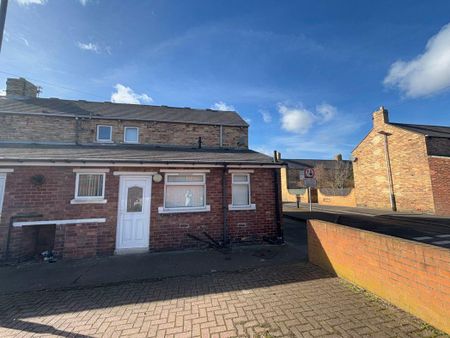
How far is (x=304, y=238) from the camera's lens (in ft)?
29.3

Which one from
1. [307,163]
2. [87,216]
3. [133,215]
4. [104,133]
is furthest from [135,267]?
[307,163]

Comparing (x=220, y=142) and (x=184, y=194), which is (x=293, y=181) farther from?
(x=184, y=194)

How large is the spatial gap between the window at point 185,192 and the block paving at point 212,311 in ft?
10.0

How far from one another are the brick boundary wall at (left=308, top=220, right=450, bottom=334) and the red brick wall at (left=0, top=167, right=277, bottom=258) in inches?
143

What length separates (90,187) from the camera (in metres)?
7.20

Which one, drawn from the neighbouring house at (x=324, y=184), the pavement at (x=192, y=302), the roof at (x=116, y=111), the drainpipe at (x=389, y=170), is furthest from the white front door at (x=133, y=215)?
the drainpipe at (x=389, y=170)

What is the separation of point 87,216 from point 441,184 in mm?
21365

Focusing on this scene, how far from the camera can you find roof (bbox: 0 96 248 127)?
11.4 metres

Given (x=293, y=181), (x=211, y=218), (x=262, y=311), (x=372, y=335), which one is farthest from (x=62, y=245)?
(x=293, y=181)

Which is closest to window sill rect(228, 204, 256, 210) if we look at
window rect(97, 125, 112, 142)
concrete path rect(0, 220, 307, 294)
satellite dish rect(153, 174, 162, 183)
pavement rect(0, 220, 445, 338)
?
concrete path rect(0, 220, 307, 294)

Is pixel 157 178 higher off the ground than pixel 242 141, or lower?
lower

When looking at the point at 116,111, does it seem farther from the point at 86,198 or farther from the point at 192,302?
the point at 192,302

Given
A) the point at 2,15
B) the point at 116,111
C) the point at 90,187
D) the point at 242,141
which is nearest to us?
the point at 2,15

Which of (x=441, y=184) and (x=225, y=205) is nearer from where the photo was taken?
(x=225, y=205)
